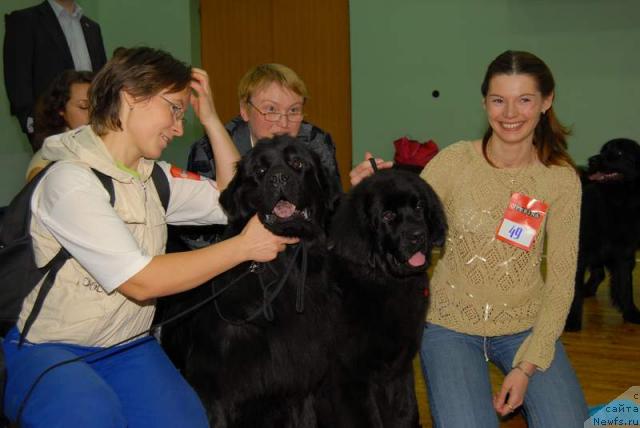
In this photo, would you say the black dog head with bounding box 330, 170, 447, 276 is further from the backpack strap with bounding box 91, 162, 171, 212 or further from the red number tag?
Answer: the backpack strap with bounding box 91, 162, 171, 212

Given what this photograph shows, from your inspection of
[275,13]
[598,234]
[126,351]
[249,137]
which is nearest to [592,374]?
[598,234]

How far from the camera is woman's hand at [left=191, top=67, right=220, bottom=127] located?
2526 millimetres

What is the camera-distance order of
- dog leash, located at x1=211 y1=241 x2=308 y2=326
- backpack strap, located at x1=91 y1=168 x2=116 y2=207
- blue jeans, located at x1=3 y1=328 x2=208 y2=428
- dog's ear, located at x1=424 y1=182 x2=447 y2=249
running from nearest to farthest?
blue jeans, located at x1=3 y1=328 x2=208 y2=428 → backpack strap, located at x1=91 y1=168 x2=116 y2=207 → dog leash, located at x1=211 y1=241 x2=308 y2=326 → dog's ear, located at x1=424 y1=182 x2=447 y2=249

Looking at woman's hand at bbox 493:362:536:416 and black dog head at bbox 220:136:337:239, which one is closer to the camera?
black dog head at bbox 220:136:337:239

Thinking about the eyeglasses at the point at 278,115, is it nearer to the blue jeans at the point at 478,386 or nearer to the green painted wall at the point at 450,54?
the blue jeans at the point at 478,386

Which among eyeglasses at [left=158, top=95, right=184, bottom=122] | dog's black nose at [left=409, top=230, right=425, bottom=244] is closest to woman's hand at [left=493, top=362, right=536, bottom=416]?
dog's black nose at [left=409, top=230, right=425, bottom=244]

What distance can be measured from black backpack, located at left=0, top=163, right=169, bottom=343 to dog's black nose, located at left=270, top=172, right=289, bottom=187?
0.70 m

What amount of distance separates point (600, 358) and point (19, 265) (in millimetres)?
3508

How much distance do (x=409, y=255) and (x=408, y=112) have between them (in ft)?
21.0

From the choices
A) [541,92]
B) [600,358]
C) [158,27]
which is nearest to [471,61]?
[158,27]

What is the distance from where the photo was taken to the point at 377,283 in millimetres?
2428

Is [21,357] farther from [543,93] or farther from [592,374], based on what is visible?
[592,374]

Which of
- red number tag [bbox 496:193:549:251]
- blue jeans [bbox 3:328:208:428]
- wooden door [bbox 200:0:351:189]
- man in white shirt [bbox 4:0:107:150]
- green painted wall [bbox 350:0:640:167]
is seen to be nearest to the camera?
blue jeans [bbox 3:328:208:428]

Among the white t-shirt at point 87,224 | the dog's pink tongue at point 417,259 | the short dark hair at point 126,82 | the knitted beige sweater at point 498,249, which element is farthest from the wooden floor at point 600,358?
the short dark hair at point 126,82
